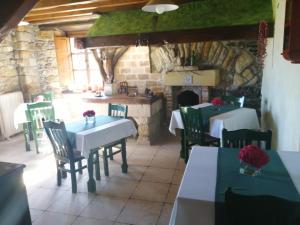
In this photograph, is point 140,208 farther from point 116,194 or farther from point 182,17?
point 182,17

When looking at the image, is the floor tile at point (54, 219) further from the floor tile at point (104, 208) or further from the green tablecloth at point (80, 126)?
the green tablecloth at point (80, 126)

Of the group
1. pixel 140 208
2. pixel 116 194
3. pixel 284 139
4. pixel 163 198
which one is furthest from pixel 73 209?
pixel 284 139

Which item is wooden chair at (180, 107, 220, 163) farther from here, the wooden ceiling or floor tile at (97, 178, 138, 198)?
the wooden ceiling

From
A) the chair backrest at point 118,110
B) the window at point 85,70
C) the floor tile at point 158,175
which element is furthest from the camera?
the window at point 85,70

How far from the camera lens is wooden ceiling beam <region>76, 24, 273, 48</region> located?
141 inches

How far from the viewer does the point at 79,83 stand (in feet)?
20.1

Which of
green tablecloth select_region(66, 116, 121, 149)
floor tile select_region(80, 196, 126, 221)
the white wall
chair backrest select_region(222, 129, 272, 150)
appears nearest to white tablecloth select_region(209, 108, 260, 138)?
the white wall

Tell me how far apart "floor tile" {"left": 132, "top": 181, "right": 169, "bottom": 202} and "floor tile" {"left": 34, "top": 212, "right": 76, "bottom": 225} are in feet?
2.44

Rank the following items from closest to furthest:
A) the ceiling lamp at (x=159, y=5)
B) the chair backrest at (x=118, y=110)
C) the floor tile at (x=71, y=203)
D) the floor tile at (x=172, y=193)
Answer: the ceiling lamp at (x=159, y=5) → the floor tile at (x=71, y=203) → the floor tile at (x=172, y=193) → the chair backrest at (x=118, y=110)

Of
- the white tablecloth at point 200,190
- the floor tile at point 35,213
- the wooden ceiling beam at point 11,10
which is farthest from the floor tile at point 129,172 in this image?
the wooden ceiling beam at point 11,10

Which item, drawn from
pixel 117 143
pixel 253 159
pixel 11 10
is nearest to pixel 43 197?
pixel 117 143

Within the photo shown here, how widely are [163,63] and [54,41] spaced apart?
262 cm

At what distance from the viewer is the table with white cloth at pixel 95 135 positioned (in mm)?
2906

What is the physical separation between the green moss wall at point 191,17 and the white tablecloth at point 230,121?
129 centimetres
